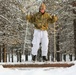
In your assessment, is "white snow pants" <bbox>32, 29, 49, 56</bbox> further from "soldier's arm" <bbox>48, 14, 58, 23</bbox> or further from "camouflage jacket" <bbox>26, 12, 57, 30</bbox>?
"soldier's arm" <bbox>48, 14, 58, 23</bbox>

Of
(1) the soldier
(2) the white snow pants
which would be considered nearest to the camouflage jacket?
(1) the soldier

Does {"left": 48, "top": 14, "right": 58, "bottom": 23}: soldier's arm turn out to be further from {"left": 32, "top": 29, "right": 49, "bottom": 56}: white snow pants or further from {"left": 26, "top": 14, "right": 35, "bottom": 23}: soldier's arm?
{"left": 26, "top": 14, "right": 35, "bottom": 23}: soldier's arm

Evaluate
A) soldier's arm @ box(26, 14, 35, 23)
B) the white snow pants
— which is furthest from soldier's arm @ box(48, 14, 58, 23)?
soldier's arm @ box(26, 14, 35, 23)

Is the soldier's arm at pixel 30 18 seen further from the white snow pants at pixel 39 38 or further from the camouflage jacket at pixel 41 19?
the white snow pants at pixel 39 38

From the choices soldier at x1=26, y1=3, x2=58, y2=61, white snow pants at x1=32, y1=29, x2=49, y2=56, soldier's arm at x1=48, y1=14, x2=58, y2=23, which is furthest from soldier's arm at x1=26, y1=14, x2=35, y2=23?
soldier's arm at x1=48, y1=14, x2=58, y2=23

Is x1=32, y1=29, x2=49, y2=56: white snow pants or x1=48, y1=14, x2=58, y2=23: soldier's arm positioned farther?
x1=48, y1=14, x2=58, y2=23: soldier's arm

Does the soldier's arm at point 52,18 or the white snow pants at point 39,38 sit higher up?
the soldier's arm at point 52,18

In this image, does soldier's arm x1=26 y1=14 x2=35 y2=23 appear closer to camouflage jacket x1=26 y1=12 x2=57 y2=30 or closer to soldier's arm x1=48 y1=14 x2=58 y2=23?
camouflage jacket x1=26 y1=12 x2=57 y2=30

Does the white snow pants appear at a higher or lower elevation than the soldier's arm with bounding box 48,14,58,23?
lower

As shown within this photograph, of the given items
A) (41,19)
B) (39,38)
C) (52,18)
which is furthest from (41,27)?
(52,18)

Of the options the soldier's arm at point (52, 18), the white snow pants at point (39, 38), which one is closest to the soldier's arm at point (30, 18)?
the white snow pants at point (39, 38)

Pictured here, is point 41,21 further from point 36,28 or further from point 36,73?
point 36,73

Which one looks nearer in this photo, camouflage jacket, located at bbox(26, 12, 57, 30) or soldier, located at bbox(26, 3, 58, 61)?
soldier, located at bbox(26, 3, 58, 61)

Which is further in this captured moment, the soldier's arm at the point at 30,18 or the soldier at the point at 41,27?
the soldier's arm at the point at 30,18
